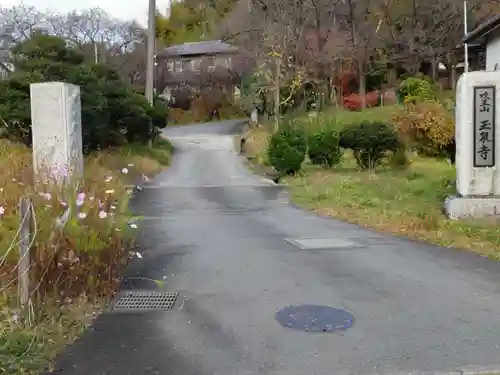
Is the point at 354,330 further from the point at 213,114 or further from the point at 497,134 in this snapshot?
the point at 213,114

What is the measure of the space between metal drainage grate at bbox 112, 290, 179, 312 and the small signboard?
19.4ft

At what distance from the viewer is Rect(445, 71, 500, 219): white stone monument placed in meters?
9.35

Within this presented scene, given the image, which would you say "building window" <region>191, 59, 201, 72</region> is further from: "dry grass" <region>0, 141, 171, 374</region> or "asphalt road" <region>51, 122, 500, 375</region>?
"dry grass" <region>0, 141, 171, 374</region>

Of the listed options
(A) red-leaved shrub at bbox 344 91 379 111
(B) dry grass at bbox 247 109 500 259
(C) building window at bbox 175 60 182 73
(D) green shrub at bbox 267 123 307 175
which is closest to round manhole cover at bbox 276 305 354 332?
(B) dry grass at bbox 247 109 500 259

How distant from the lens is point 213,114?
46906mm

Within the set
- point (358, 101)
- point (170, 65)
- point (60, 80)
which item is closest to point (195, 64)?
→ point (170, 65)

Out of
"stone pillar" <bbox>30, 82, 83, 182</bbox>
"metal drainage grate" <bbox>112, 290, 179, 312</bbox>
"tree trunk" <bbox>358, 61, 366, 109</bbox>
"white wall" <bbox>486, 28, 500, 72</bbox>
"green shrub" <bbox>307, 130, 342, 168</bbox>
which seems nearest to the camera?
"metal drainage grate" <bbox>112, 290, 179, 312</bbox>

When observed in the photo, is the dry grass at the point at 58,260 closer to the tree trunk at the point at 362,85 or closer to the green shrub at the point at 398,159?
the green shrub at the point at 398,159

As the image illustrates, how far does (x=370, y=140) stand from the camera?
1627cm

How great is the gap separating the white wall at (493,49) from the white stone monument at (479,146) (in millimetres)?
5120

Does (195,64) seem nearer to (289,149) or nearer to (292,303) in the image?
(289,149)

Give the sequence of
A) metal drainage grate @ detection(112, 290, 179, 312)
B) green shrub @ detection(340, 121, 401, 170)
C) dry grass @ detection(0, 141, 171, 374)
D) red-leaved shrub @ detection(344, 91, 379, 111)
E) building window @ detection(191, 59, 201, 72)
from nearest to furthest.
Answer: dry grass @ detection(0, 141, 171, 374), metal drainage grate @ detection(112, 290, 179, 312), green shrub @ detection(340, 121, 401, 170), red-leaved shrub @ detection(344, 91, 379, 111), building window @ detection(191, 59, 201, 72)

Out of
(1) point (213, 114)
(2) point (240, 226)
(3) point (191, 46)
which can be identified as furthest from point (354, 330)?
(3) point (191, 46)

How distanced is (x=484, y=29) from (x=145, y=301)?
1167 centimetres
